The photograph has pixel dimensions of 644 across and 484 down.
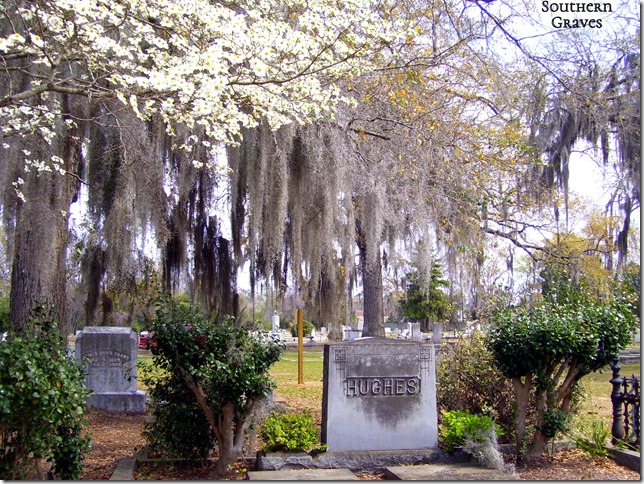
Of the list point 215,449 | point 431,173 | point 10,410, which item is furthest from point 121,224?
point 431,173

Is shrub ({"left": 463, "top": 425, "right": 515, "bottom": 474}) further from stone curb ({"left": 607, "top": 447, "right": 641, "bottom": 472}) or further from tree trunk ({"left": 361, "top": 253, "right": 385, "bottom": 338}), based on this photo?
tree trunk ({"left": 361, "top": 253, "right": 385, "bottom": 338})

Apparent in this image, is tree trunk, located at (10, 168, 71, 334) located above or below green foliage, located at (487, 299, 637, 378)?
above

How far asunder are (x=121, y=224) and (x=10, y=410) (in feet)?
11.7

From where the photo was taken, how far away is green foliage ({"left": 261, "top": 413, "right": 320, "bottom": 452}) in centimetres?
646

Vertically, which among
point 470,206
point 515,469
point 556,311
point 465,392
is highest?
point 470,206

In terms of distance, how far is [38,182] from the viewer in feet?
23.4

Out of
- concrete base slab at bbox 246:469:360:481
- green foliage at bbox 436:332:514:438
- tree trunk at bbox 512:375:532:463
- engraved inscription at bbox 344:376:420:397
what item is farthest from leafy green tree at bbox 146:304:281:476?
tree trunk at bbox 512:375:532:463

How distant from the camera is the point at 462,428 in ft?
22.0

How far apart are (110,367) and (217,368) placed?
5.54m

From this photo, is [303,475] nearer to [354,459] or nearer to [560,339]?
[354,459]

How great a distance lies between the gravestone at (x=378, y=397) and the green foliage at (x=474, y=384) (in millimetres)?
794

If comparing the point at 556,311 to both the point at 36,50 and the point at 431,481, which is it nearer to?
the point at 431,481

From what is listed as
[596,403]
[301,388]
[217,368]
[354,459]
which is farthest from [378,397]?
[301,388]

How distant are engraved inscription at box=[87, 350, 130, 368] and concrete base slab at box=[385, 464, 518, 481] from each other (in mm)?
6191
